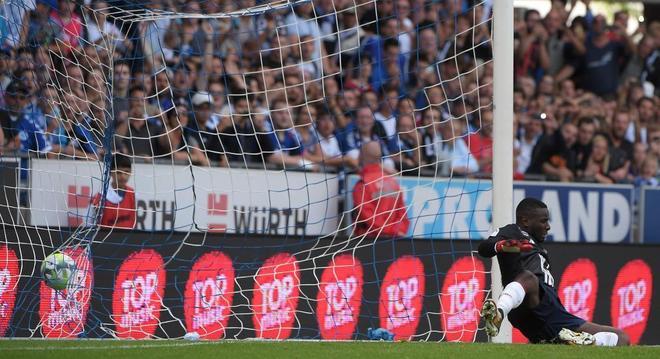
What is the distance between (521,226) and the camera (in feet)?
29.7

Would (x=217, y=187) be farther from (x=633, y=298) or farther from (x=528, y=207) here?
(x=633, y=298)

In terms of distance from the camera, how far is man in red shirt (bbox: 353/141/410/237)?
37.8ft

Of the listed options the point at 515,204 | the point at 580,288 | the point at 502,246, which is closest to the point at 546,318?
the point at 502,246

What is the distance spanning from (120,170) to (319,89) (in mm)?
2986

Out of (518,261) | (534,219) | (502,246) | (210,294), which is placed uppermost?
(534,219)

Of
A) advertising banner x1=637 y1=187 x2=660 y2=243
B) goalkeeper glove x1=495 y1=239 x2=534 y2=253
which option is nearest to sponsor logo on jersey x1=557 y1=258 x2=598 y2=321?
advertising banner x1=637 y1=187 x2=660 y2=243

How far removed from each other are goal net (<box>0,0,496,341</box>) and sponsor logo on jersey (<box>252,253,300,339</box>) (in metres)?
0.01

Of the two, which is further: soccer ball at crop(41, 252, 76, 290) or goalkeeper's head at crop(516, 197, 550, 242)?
soccer ball at crop(41, 252, 76, 290)

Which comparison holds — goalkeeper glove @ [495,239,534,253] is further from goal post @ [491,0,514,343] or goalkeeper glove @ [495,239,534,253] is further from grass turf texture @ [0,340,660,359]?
goal post @ [491,0,514,343]

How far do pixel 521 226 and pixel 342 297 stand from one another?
9.40ft

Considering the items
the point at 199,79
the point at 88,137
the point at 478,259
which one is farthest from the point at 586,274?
the point at 88,137

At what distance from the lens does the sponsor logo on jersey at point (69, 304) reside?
9.95m

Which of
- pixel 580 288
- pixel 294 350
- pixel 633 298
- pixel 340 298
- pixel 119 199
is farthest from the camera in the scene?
pixel 633 298

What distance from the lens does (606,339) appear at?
8859 millimetres
